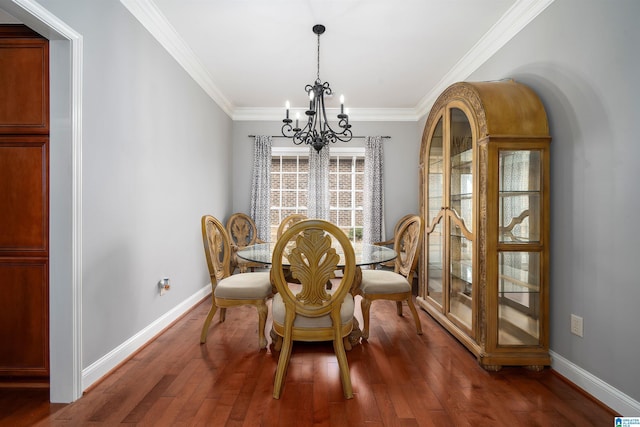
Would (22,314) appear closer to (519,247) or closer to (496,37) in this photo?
(519,247)

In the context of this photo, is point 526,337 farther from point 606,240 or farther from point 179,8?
point 179,8

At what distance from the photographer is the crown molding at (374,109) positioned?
2.36m

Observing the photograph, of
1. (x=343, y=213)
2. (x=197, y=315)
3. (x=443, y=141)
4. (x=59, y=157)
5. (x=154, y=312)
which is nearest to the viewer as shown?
(x=59, y=157)

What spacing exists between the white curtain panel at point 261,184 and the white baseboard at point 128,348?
1.79 meters

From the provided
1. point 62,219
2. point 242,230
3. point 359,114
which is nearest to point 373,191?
point 359,114

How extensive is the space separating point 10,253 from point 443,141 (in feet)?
10.9

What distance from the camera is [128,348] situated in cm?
224

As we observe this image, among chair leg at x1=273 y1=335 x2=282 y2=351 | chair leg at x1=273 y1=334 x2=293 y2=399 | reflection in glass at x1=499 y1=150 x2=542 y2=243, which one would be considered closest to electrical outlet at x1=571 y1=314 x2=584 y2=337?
reflection in glass at x1=499 y1=150 x2=542 y2=243

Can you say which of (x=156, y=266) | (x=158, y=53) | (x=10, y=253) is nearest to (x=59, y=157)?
(x=10, y=253)

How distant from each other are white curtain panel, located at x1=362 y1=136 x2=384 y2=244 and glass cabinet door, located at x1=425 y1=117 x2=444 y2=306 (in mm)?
1596

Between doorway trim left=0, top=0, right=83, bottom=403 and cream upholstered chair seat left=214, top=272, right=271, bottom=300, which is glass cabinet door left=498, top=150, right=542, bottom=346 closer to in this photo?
cream upholstered chair seat left=214, top=272, right=271, bottom=300

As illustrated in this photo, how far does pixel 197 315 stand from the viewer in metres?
3.18

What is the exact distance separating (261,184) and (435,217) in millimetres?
2844

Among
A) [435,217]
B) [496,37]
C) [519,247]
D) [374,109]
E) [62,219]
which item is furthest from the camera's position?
[374,109]
